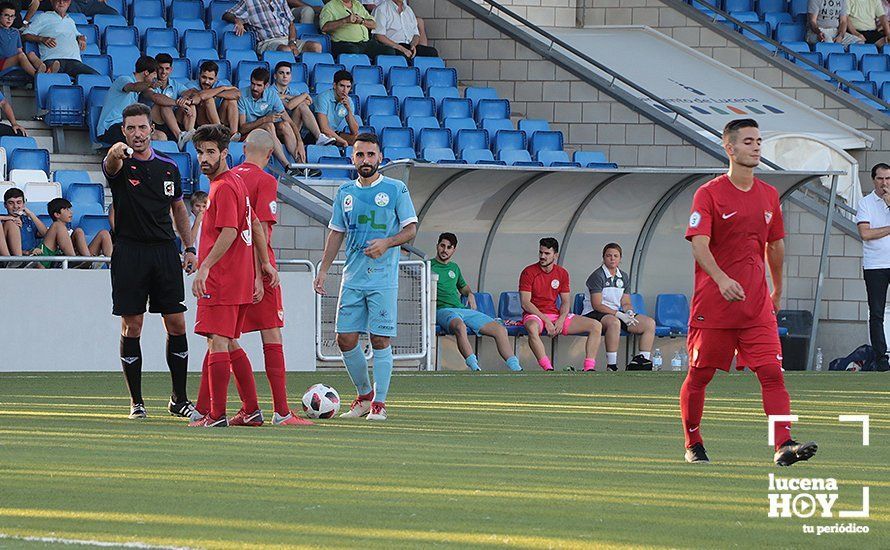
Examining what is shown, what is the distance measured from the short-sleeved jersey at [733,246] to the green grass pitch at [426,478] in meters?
0.74

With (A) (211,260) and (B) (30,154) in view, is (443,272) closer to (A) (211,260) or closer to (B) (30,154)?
(B) (30,154)

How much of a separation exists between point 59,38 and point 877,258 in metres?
10.1

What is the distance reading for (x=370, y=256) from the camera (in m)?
10.5

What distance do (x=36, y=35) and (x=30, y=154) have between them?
2.27 m

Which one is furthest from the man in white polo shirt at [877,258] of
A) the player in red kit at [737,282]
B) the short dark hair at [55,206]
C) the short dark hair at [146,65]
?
the player in red kit at [737,282]

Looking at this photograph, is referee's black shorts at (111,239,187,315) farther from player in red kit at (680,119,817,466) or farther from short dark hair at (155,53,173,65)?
short dark hair at (155,53,173,65)

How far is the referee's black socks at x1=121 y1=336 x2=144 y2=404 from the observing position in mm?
10539

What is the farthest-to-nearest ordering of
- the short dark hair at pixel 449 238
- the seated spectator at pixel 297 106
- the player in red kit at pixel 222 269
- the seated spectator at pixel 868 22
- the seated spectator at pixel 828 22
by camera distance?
the seated spectator at pixel 868 22 → the seated spectator at pixel 828 22 → the seated spectator at pixel 297 106 → the short dark hair at pixel 449 238 → the player in red kit at pixel 222 269

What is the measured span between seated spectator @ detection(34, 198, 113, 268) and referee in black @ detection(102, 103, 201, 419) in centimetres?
570

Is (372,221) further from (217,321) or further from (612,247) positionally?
(612,247)

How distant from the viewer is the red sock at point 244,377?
9.95 m

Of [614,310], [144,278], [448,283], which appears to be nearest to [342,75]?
[448,283]

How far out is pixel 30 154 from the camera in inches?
699

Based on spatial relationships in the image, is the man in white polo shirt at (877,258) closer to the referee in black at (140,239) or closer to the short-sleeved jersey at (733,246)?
the referee in black at (140,239)
